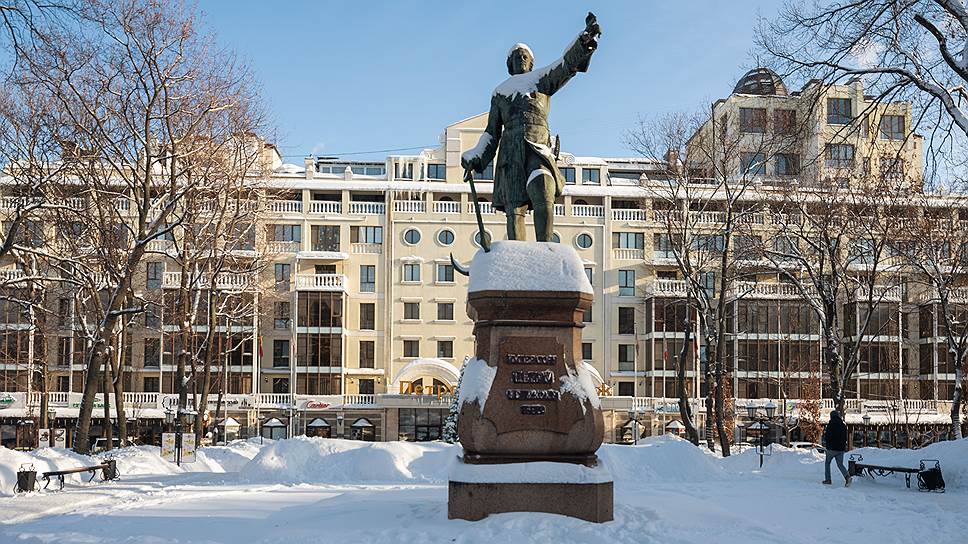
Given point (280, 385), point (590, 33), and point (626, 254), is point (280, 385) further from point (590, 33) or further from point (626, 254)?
point (590, 33)

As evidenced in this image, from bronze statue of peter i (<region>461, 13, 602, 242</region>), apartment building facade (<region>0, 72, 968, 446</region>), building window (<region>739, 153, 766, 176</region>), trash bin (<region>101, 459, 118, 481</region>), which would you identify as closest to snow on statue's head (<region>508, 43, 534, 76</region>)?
bronze statue of peter i (<region>461, 13, 602, 242</region>)

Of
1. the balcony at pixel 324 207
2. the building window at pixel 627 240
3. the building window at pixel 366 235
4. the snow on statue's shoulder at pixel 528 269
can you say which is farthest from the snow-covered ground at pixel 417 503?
the building window at pixel 627 240

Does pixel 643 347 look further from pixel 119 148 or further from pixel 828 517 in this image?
pixel 828 517

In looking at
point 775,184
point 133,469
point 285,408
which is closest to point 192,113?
point 133,469

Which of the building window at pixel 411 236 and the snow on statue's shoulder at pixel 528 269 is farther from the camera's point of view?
the building window at pixel 411 236

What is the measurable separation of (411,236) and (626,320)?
14.3 m

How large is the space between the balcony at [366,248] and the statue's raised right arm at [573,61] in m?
49.7

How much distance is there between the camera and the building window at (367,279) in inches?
2427

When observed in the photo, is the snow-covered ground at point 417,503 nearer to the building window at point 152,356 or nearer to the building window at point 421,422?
the building window at point 421,422

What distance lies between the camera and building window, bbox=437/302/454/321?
6141 cm

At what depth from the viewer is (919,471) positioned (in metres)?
18.8

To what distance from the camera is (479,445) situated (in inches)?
425

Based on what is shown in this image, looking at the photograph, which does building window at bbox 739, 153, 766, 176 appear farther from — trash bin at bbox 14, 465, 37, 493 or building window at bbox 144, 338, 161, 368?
building window at bbox 144, 338, 161, 368

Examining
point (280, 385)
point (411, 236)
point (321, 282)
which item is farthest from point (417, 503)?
point (411, 236)
